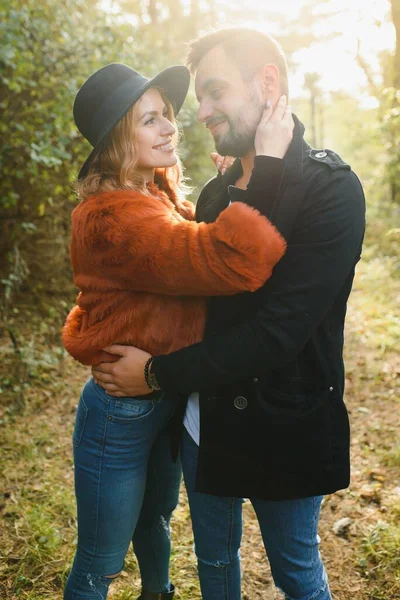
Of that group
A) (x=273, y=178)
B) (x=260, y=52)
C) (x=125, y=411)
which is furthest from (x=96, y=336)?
(x=260, y=52)

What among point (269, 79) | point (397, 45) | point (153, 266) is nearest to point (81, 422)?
point (153, 266)

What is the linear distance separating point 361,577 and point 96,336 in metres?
1.96

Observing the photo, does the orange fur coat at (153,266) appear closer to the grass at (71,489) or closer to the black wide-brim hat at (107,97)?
the black wide-brim hat at (107,97)

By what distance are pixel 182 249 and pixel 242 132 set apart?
521 mm

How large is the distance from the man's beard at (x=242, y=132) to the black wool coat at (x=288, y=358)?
156mm

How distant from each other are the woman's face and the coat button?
0.87 meters

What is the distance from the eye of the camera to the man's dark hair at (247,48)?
73.6 inches

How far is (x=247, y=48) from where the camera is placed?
1872 mm

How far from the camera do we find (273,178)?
5.39ft

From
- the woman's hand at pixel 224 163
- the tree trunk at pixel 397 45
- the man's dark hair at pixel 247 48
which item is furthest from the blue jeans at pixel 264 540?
the tree trunk at pixel 397 45

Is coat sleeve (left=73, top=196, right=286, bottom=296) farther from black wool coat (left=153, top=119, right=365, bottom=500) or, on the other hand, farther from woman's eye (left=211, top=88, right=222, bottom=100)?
woman's eye (left=211, top=88, right=222, bottom=100)

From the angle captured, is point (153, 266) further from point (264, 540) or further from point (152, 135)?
point (264, 540)

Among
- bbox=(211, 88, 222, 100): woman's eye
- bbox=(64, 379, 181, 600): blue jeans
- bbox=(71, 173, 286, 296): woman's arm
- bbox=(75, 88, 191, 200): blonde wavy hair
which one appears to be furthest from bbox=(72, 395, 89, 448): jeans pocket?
bbox=(211, 88, 222, 100): woman's eye

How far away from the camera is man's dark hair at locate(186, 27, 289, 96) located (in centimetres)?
187
